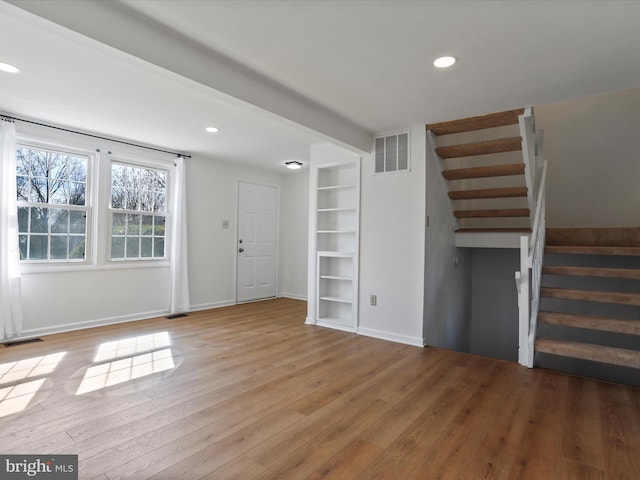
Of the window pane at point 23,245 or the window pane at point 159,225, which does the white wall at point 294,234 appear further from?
the window pane at point 23,245

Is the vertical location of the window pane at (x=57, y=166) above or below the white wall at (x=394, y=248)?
above

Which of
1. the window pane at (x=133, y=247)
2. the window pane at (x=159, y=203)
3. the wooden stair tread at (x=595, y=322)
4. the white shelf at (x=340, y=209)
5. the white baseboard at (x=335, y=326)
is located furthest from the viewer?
the window pane at (x=159, y=203)

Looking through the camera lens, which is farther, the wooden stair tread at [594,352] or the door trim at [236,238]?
the door trim at [236,238]

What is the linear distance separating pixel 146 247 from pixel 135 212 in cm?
52

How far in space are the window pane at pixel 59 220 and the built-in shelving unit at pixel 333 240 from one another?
299 cm

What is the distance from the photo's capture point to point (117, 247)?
4.47 metres

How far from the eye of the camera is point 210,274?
18.0 ft

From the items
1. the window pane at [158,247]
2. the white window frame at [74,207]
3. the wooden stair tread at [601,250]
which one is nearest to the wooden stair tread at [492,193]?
the wooden stair tread at [601,250]

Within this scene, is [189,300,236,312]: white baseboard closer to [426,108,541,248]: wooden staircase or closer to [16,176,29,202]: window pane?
[16,176,29,202]: window pane

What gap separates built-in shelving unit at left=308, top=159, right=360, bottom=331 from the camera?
4.43 meters

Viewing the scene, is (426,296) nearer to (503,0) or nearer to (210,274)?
(503,0)

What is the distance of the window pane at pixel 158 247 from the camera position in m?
4.91

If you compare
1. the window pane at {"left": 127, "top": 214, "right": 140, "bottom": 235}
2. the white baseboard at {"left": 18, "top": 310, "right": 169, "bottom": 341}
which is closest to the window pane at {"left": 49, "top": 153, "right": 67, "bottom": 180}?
the window pane at {"left": 127, "top": 214, "right": 140, "bottom": 235}

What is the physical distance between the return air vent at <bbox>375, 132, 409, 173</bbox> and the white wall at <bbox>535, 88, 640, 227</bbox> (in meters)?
2.41
